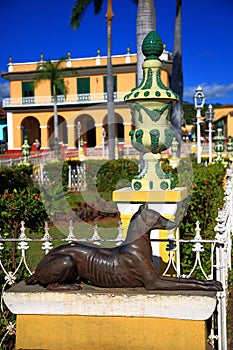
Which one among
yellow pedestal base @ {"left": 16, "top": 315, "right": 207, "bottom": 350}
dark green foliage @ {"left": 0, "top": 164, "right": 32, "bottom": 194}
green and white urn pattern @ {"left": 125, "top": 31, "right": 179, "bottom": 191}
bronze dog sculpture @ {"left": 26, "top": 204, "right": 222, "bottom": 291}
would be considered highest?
green and white urn pattern @ {"left": 125, "top": 31, "right": 179, "bottom": 191}

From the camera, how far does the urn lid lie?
407cm

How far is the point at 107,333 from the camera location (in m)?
2.97

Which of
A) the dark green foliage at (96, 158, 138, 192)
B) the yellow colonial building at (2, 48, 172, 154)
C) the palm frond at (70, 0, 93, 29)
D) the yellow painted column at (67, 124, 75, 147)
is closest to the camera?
the dark green foliage at (96, 158, 138, 192)

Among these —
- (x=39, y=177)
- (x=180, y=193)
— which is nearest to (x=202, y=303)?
(x=180, y=193)

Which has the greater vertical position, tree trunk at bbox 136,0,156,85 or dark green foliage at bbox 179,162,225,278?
tree trunk at bbox 136,0,156,85

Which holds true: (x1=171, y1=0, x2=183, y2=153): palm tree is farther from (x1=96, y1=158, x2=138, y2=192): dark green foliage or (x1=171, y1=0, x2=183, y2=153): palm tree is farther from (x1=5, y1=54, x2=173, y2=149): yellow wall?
(x1=5, y1=54, x2=173, y2=149): yellow wall

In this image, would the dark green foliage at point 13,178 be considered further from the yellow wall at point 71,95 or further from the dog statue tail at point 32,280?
the yellow wall at point 71,95

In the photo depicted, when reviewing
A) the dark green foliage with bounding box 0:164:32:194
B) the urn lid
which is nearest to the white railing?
the dark green foliage with bounding box 0:164:32:194

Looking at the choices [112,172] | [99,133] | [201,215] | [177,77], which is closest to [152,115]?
[201,215]

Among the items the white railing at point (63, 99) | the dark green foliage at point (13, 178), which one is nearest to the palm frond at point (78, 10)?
the dark green foliage at point (13, 178)

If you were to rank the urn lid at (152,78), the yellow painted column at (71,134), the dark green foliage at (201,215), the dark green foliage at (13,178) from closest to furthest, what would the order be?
the urn lid at (152,78)
the dark green foliage at (201,215)
the dark green foliage at (13,178)
the yellow painted column at (71,134)

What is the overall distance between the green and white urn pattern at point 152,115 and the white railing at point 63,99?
34675 millimetres

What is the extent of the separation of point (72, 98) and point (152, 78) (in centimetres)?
3732

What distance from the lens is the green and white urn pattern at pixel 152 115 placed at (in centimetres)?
410
